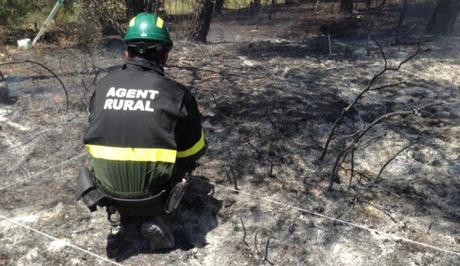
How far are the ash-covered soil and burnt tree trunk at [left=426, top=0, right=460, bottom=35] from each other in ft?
8.79

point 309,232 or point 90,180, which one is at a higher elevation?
point 90,180

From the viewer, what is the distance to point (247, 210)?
3.25 m

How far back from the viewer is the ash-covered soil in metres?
2.87

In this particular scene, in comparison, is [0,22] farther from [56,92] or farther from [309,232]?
[309,232]

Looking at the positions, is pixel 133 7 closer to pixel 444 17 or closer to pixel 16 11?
pixel 16 11

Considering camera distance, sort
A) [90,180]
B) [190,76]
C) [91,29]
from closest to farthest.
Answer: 1. [90,180]
2. [190,76]
3. [91,29]

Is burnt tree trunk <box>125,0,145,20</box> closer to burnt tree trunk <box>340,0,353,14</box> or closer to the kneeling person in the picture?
burnt tree trunk <box>340,0,353,14</box>

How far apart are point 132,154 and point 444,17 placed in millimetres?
8339

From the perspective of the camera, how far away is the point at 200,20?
816 cm

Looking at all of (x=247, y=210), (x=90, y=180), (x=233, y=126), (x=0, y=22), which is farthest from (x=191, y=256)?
(x=0, y=22)

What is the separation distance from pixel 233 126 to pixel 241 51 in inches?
134

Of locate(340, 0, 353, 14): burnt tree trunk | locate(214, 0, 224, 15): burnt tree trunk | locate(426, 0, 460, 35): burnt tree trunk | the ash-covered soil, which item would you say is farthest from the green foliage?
locate(426, 0, 460, 35): burnt tree trunk

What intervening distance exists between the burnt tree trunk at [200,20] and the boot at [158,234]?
605 centimetres

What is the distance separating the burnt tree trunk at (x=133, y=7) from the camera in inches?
336
